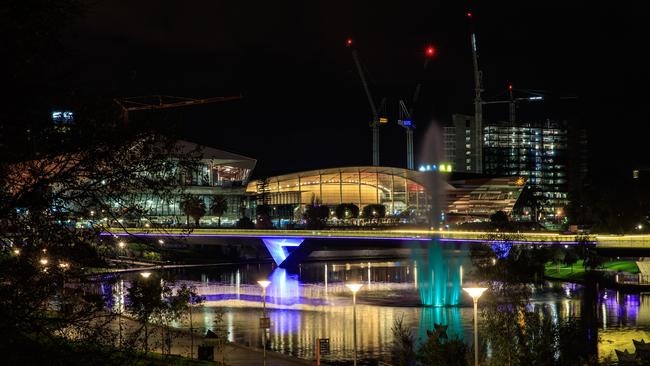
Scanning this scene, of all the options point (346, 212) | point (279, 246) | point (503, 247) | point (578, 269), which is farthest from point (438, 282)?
point (346, 212)

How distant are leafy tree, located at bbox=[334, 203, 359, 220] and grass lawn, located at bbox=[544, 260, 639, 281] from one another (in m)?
92.6

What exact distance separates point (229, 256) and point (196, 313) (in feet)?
232

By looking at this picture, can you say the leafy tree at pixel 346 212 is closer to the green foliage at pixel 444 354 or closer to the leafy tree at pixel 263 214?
the leafy tree at pixel 263 214

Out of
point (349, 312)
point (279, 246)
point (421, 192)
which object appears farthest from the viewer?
point (421, 192)

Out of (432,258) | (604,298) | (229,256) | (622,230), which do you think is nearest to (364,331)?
(604,298)

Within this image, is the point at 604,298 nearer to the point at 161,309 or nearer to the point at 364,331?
the point at 364,331

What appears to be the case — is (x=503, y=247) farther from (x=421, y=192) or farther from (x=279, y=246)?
(x=421, y=192)

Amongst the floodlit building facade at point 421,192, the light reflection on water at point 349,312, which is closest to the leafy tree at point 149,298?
the light reflection on water at point 349,312

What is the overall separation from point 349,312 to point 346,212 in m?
125

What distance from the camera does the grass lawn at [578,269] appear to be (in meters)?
84.2

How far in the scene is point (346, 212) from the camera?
185 m

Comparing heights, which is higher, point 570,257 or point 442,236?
point 442,236

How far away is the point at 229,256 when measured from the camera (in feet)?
420

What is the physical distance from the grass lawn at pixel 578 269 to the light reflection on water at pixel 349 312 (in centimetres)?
759
